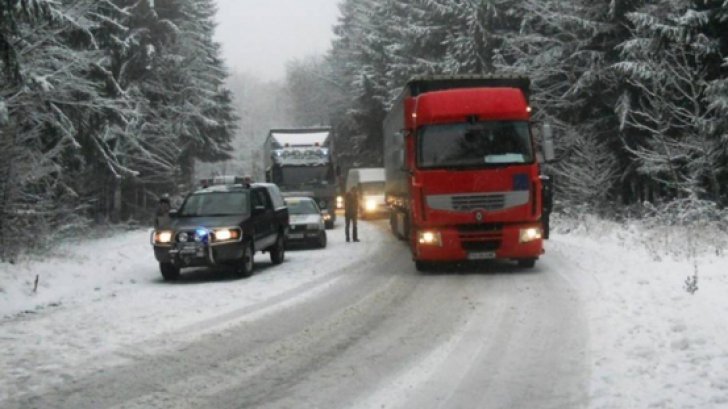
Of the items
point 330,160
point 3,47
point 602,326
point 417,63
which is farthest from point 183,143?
point 602,326

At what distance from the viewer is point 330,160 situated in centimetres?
3344

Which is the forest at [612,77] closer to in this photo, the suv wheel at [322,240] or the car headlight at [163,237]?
the car headlight at [163,237]

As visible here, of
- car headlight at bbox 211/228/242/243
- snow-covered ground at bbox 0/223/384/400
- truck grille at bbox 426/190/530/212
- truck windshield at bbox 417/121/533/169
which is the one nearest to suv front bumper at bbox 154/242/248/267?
car headlight at bbox 211/228/242/243

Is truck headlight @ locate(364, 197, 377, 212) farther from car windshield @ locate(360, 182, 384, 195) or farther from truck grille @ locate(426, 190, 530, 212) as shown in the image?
truck grille @ locate(426, 190, 530, 212)

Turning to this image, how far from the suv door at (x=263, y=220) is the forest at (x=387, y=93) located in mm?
4646

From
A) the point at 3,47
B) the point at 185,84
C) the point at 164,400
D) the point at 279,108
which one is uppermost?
the point at 279,108

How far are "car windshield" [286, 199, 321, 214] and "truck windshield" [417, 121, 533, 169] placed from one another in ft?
28.5

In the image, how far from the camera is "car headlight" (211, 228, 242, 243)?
47.1 feet

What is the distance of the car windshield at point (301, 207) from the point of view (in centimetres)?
2245

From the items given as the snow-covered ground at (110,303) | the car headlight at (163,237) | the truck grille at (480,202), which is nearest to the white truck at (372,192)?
the snow-covered ground at (110,303)

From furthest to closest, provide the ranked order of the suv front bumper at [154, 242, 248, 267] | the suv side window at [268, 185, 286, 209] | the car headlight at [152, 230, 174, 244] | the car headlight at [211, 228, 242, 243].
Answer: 1. the suv side window at [268, 185, 286, 209]
2. the car headlight at [152, 230, 174, 244]
3. the car headlight at [211, 228, 242, 243]
4. the suv front bumper at [154, 242, 248, 267]

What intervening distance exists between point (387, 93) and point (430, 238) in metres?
38.4

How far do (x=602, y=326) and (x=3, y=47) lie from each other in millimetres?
8479

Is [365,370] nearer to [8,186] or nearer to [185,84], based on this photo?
[8,186]
